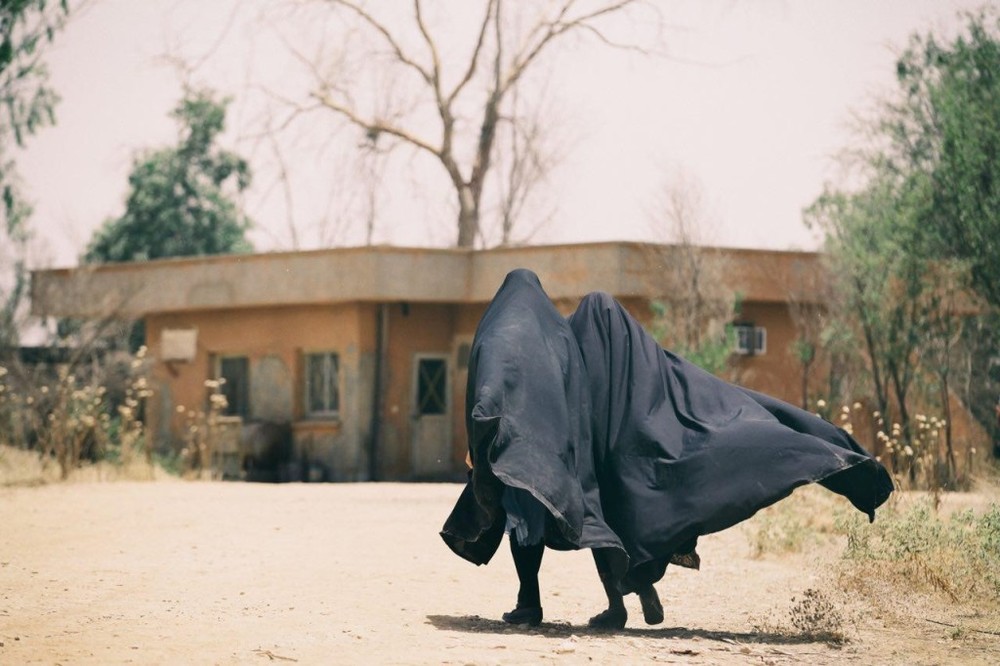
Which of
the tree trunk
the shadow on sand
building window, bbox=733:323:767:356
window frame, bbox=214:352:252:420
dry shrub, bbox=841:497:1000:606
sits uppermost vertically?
the tree trunk

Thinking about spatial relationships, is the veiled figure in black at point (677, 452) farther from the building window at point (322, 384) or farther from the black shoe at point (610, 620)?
the building window at point (322, 384)

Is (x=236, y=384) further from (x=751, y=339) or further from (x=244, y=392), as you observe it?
(x=751, y=339)

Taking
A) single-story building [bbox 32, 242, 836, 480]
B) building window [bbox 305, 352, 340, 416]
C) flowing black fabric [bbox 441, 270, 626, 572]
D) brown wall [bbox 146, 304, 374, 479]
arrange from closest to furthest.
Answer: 1. flowing black fabric [bbox 441, 270, 626, 572]
2. single-story building [bbox 32, 242, 836, 480]
3. brown wall [bbox 146, 304, 374, 479]
4. building window [bbox 305, 352, 340, 416]

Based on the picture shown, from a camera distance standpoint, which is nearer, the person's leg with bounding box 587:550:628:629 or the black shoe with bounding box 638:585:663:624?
the person's leg with bounding box 587:550:628:629

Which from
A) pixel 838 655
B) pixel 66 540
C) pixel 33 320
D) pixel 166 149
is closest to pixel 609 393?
pixel 838 655

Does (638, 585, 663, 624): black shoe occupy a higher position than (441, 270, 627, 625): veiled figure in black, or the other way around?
(441, 270, 627, 625): veiled figure in black

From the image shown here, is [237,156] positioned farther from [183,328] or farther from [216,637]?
[216,637]

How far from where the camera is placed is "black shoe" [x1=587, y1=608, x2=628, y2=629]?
21.9 ft

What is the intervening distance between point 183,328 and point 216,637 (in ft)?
58.9

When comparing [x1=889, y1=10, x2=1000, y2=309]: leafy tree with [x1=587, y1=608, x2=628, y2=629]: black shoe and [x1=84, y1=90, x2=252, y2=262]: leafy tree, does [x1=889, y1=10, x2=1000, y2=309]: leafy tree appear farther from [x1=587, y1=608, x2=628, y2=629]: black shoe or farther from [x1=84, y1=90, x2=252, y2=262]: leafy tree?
[x1=84, y1=90, x2=252, y2=262]: leafy tree

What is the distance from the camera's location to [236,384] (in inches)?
901

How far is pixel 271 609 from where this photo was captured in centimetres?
717

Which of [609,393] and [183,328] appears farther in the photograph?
[183,328]

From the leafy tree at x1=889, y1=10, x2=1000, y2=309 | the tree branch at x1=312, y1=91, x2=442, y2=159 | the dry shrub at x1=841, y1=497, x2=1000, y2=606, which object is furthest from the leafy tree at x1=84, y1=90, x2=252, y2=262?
the dry shrub at x1=841, y1=497, x2=1000, y2=606
